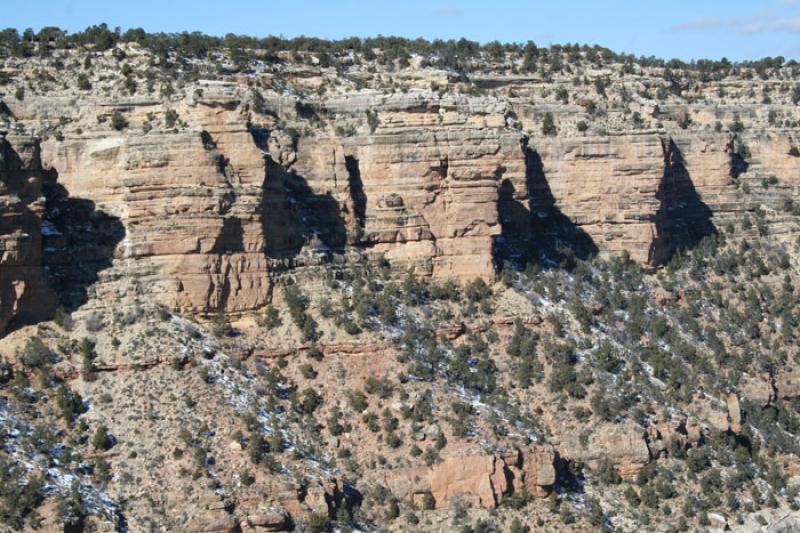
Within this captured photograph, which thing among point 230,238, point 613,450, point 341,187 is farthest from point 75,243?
point 613,450

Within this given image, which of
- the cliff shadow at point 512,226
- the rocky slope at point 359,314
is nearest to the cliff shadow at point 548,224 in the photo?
the rocky slope at point 359,314

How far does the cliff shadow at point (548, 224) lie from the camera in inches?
3511

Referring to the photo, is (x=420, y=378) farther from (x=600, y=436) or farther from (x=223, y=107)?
(x=223, y=107)

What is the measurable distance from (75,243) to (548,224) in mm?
24525

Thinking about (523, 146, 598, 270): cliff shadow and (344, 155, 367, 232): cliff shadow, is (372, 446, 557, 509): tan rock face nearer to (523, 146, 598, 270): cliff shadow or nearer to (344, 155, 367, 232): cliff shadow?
(344, 155, 367, 232): cliff shadow

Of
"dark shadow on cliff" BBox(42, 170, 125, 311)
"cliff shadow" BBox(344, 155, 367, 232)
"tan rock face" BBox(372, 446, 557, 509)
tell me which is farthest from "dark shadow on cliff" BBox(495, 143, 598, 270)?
"dark shadow on cliff" BBox(42, 170, 125, 311)

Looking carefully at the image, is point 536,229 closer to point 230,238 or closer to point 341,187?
point 341,187

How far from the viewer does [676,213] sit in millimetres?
95812

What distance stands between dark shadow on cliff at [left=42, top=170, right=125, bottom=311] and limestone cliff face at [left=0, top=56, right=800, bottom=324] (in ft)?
0.22

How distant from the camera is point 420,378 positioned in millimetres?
75938

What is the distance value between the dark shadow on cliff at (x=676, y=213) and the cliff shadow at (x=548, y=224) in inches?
132

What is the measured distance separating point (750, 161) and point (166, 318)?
124 feet

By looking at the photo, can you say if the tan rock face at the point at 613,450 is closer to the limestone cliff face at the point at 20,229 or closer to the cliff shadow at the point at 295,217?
the cliff shadow at the point at 295,217

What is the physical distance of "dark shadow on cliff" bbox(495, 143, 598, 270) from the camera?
86938mm
